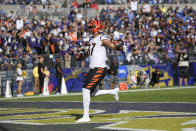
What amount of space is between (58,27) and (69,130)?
22.3 m

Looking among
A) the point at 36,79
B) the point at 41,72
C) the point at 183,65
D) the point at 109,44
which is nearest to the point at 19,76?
the point at 41,72

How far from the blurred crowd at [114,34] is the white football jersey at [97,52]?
13.9 metres

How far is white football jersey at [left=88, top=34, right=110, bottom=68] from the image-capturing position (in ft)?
28.9

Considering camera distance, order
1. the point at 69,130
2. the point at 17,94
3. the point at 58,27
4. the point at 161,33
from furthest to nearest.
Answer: the point at 161,33 → the point at 58,27 → the point at 17,94 → the point at 69,130

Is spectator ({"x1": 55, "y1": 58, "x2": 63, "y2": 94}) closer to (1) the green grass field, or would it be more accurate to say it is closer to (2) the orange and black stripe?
(1) the green grass field

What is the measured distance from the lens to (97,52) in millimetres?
8828

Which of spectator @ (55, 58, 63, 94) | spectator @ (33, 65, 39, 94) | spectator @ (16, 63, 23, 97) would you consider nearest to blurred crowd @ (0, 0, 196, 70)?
spectator @ (33, 65, 39, 94)

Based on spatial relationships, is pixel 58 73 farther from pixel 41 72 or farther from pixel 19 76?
pixel 19 76

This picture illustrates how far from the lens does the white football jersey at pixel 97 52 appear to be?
8.81 meters

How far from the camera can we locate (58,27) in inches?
1139

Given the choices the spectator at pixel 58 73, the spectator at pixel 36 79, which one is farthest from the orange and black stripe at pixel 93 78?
the spectator at pixel 36 79

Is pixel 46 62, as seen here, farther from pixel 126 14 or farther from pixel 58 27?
pixel 126 14

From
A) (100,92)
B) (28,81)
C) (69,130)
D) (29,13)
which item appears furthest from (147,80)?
(69,130)

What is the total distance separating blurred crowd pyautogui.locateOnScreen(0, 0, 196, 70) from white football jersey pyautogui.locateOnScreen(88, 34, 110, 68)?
45.7ft
